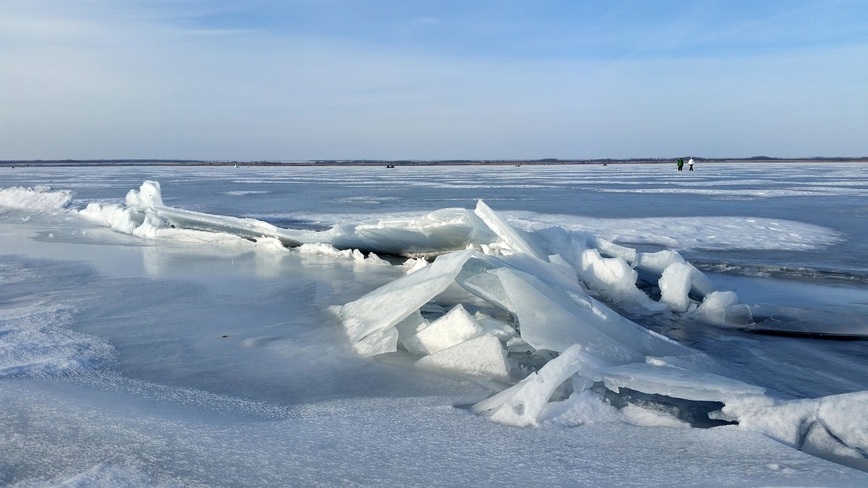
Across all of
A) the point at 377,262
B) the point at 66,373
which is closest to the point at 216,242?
the point at 377,262

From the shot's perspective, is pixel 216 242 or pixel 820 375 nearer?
pixel 820 375

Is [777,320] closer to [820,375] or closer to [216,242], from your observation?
[820,375]

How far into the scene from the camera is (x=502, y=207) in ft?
41.6

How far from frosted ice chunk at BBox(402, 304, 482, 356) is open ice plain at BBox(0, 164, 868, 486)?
0.01 meters

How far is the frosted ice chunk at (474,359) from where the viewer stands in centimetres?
281

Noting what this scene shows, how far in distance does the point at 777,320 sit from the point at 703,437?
229cm

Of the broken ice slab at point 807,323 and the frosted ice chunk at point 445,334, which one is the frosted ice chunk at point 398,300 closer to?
→ the frosted ice chunk at point 445,334

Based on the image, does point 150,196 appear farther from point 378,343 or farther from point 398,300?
point 378,343

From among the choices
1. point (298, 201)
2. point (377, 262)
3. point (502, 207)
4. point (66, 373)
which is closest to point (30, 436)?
point (66, 373)

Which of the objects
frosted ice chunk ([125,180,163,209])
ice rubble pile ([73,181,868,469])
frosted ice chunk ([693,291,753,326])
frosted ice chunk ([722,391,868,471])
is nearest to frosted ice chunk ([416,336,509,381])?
ice rubble pile ([73,181,868,469])

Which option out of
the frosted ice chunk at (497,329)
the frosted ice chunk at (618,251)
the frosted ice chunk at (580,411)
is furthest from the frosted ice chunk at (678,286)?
the frosted ice chunk at (580,411)

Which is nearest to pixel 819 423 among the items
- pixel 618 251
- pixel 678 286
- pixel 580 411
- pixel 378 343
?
pixel 580 411

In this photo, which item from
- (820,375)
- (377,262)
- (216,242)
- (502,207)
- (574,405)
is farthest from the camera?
(502,207)

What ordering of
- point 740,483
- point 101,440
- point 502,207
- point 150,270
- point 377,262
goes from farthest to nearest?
point 502,207
point 377,262
point 150,270
point 101,440
point 740,483
